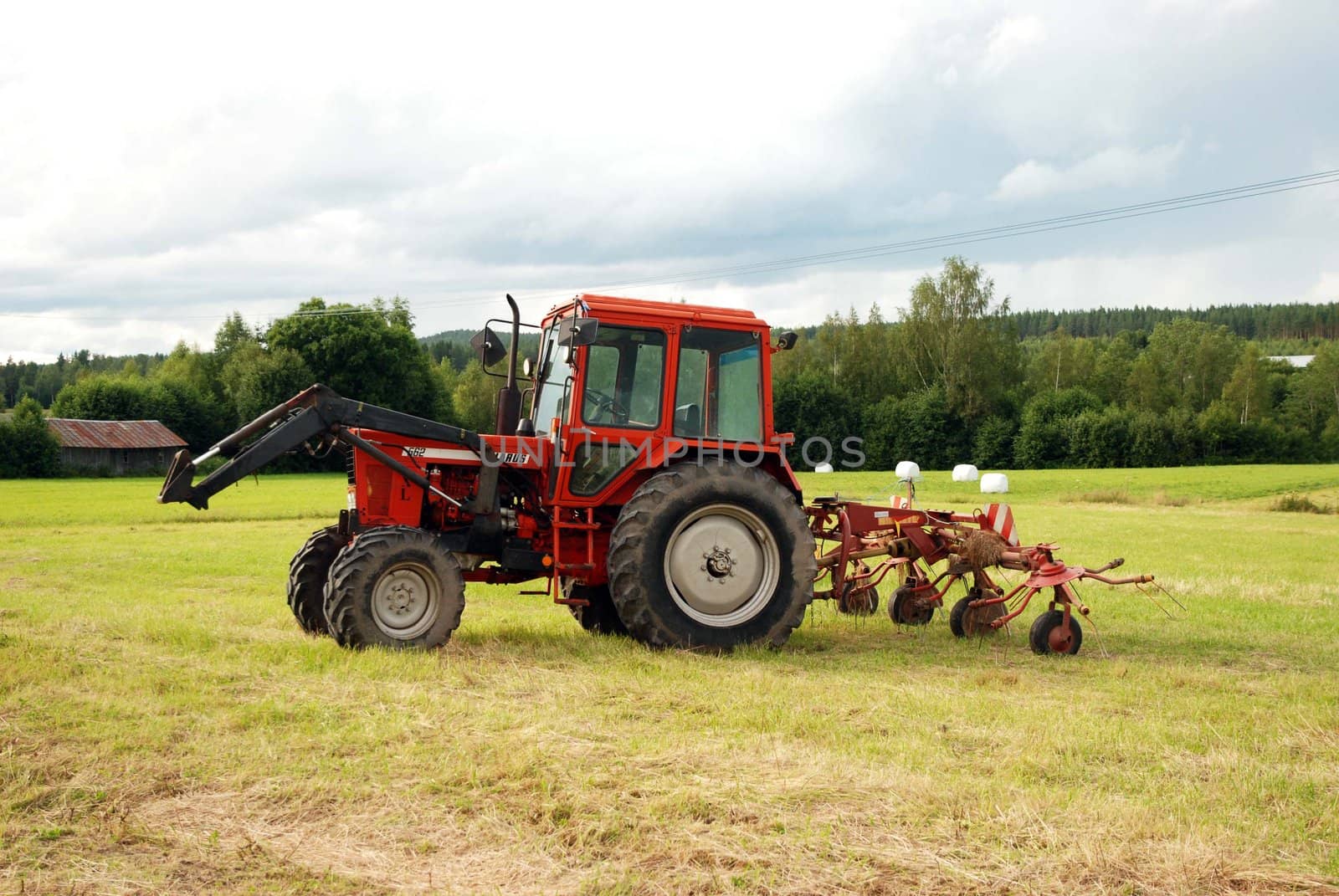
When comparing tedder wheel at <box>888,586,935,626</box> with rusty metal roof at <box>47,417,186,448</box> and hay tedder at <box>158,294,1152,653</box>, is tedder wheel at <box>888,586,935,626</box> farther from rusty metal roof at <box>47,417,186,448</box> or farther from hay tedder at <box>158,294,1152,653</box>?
rusty metal roof at <box>47,417,186,448</box>

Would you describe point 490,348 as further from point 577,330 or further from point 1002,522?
point 1002,522

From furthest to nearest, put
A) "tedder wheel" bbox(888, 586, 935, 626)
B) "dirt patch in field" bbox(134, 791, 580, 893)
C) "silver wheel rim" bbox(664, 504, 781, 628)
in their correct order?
1. "tedder wheel" bbox(888, 586, 935, 626)
2. "silver wheel rim" bbox(664, 504, 781, 628)
3. "dirt patch in field" bbox(134, 791, 580, 893)

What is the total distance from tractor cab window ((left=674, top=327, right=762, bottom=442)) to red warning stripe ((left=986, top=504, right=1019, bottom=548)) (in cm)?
260

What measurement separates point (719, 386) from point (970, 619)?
3.28m

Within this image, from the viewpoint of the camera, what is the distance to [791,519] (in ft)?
27.8

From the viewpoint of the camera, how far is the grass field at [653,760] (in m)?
3.97

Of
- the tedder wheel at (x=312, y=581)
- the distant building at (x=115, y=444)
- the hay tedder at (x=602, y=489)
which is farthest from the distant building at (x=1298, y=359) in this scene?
the tedder wheel at (x=312, y=581)

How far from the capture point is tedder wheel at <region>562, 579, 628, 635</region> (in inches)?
366

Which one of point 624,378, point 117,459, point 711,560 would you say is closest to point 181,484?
point 624,378

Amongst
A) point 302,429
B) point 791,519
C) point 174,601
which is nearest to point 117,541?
point 174,601

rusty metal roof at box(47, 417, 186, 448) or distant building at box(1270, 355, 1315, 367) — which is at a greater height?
distant building at box(1270, 355, 1315, 367)

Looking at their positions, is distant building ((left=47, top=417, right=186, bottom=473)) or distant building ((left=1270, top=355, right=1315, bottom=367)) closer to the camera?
distant building ((left=47, top=417, right=186, bottom=473))

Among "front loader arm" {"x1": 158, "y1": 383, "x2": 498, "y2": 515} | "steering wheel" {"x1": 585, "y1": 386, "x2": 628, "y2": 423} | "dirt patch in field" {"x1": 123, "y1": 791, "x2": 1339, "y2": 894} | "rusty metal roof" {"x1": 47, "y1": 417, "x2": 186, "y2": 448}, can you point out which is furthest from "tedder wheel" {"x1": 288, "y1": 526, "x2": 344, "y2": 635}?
"rusty metal roof" {"x1": 47, "y1": 417, "x2": 186, "y2": 448}

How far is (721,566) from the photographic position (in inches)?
331
